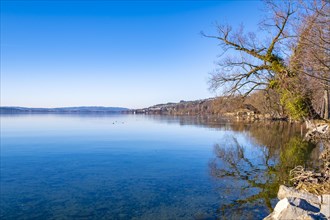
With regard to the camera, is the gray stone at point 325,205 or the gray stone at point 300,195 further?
the gray stone at point 300,195

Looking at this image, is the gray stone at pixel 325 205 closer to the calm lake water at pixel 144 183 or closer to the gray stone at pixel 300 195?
the gray stone at pixel 300 195

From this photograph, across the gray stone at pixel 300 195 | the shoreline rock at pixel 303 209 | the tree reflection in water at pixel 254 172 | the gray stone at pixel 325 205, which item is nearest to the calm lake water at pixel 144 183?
the tree reflection in water at pixel 254 172

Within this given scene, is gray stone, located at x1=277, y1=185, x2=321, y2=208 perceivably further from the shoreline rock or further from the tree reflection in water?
the tree reflection in water

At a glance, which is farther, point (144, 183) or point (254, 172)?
point (254, 172)

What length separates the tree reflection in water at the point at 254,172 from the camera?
26.5 ft

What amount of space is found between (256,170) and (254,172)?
0.49 m

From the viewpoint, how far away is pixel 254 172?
12.4 meters

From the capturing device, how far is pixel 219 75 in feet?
59.7

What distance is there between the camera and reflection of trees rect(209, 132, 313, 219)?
8.51 metres

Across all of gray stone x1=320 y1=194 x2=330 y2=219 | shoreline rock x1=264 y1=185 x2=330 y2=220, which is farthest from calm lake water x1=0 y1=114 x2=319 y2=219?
gray stone x1=320 y1=194 x2=330 y2=219

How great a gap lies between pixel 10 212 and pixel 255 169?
9972 mm

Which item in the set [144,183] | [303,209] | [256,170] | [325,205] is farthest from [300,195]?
[144,183]

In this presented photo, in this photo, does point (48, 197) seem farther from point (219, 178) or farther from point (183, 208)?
point (219, 178)

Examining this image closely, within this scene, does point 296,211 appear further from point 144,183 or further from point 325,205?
point 144,183
